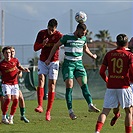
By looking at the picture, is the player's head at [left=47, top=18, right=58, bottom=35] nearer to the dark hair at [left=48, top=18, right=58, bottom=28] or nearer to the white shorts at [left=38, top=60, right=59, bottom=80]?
the dark hair at [left=48, top=18, right=58, bottom=28]

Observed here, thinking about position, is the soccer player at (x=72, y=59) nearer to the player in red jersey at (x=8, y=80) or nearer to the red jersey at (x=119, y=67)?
the player in red jersey at (x=8, y=80)

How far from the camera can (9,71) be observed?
43.8 feet

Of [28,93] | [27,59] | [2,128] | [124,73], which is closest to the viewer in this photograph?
[124,73]

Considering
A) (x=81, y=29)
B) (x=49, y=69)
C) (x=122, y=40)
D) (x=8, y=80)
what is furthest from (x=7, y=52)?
(x=122, y=40)

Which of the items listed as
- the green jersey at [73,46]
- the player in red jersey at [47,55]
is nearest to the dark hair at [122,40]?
the green jersey at [73,46]

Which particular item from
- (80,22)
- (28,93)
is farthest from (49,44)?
(28,93)

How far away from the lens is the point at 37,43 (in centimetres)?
1323

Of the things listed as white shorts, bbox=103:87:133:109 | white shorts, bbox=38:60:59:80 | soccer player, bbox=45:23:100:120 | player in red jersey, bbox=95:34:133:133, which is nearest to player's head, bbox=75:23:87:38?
soccer player, bbox=45:23:100:120

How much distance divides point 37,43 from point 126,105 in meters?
3.95

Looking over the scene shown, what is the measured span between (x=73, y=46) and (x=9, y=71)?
1.93 m

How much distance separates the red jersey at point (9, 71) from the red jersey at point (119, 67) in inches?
159

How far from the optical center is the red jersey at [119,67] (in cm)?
978

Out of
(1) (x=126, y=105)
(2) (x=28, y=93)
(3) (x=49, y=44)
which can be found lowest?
(2) (x=28, y=93)

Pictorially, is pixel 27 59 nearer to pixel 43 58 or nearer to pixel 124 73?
pixel 43 58
